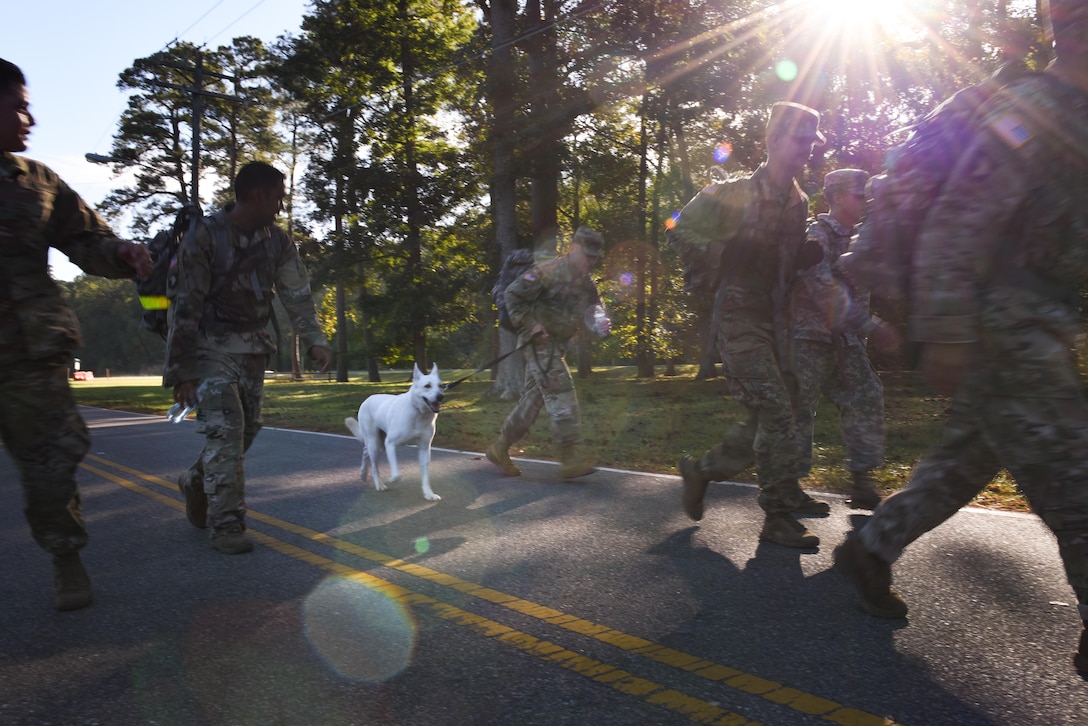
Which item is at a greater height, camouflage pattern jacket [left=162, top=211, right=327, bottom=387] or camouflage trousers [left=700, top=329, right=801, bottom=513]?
camouflage pattern jacket [left=162, top=211, right=327, bottom=387]

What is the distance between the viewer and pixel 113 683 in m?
3.44

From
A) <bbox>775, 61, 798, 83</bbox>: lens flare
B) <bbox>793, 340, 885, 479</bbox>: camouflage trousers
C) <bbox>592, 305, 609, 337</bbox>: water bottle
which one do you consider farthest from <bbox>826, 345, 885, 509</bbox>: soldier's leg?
<bbox>775, 61, 798, 83</bbox>: lens flare

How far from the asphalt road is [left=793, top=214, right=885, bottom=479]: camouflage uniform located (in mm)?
613

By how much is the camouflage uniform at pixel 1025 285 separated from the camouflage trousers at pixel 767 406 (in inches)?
72.0

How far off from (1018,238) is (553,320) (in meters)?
5.11

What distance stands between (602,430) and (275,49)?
34212mm

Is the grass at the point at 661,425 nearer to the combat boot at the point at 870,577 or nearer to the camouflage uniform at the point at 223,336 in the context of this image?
the combat boot at the point at 870,577

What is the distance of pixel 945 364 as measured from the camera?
133 inches

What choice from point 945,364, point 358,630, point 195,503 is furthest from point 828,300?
point 195,503

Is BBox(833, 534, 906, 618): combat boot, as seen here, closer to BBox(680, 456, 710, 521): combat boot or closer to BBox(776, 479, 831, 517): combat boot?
BBox(776, 479, 831, 517): combat boot

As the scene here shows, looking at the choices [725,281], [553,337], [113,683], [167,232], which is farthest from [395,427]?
[113,683]

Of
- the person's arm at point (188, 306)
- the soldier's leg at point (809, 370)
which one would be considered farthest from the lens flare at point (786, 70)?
the person's arm at point (188, 306)

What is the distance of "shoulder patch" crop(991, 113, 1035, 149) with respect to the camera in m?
3.14

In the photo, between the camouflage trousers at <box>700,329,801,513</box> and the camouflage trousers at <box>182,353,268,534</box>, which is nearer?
the camouflage trousers at <box>700,329,801,513</box>
